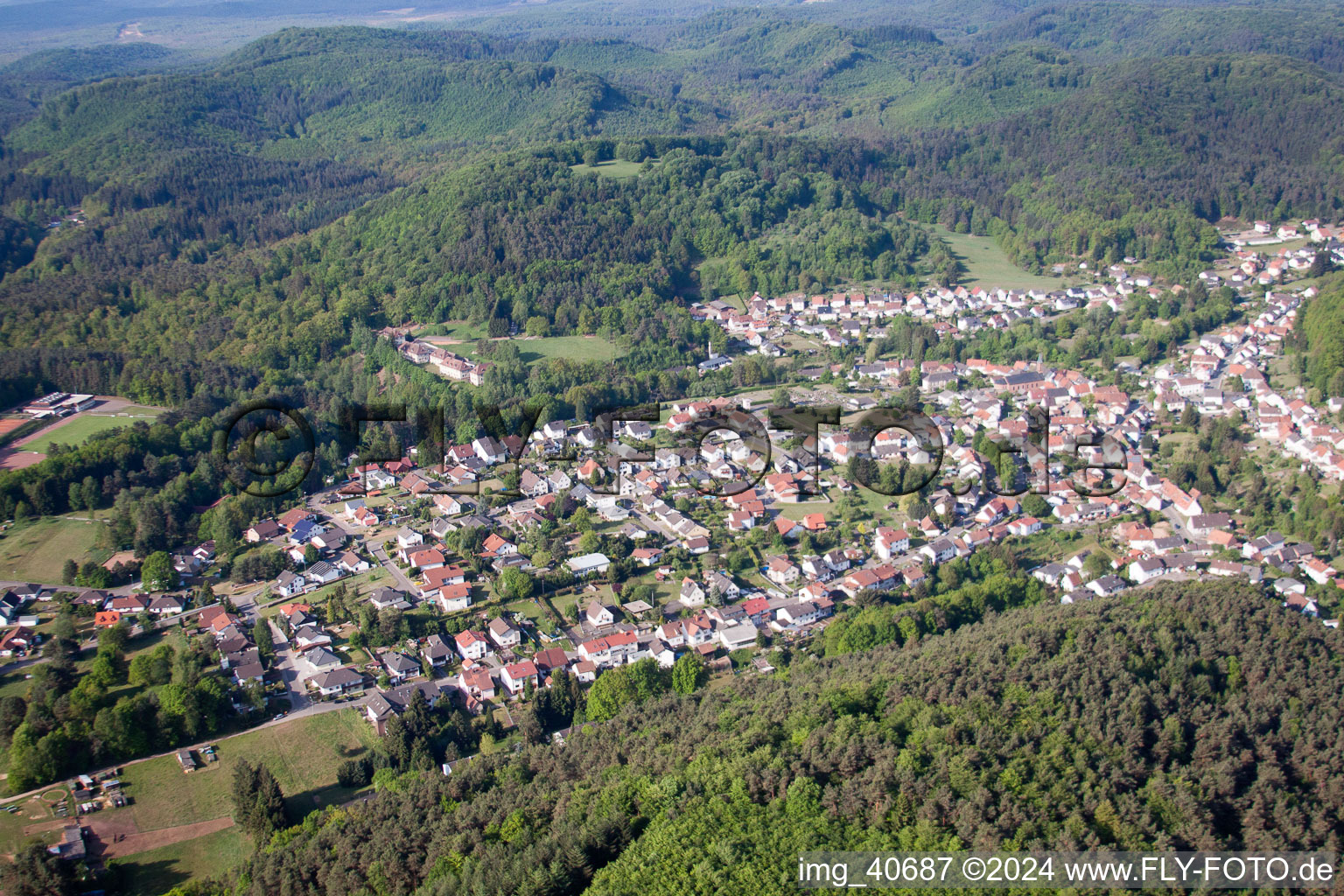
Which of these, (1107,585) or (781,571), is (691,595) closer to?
(781,571)

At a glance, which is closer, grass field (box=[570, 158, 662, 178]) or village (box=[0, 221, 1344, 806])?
village (box=[0, 221, 1344, 806])

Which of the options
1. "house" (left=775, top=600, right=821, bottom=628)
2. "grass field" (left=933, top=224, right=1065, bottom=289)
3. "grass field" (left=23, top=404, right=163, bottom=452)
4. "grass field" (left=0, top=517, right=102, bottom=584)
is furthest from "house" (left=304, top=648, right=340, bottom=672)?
"grass field" (left=933, top=224, right=1065, bottom=289)

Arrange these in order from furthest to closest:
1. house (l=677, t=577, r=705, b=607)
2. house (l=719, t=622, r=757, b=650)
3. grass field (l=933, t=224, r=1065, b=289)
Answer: grass field (l=933, t=224, r=1065, b=289) → house (l=677, t=577, r=705, b=607) → house (l=719, t=622, r=757, b=650)

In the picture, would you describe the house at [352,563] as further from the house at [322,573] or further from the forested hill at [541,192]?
the forested hill at [541,192]

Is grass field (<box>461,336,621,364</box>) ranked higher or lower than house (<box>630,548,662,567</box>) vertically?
higher

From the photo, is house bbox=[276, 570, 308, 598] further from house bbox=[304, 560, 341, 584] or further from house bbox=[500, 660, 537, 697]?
house bbox=[500, 660, 537, 697]

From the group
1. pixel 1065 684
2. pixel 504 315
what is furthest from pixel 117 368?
pixel 1065 684

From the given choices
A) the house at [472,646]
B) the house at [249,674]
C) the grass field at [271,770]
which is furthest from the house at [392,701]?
the house at [249,674]
